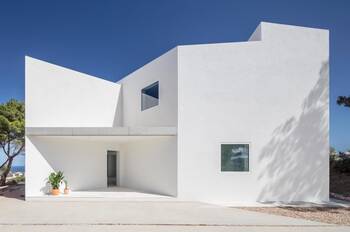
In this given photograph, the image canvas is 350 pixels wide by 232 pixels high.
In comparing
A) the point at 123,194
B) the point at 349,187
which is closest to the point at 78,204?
the point at 123,194

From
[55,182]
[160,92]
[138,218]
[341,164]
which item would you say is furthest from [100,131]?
[341,164]

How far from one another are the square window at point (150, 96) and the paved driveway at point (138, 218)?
4991 millimetres

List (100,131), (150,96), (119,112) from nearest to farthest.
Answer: (100,131) < (150,96) < (119,112)

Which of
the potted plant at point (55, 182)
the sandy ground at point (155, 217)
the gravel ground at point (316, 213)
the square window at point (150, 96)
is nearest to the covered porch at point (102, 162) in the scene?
the potted plant at point (55, 182)

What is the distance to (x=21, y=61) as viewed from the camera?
10.3m

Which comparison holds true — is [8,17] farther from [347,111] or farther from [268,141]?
[347,111]

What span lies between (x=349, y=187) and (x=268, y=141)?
6.75 metres

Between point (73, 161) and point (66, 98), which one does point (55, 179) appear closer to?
point (73, 161)

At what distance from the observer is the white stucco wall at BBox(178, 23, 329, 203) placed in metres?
9.77

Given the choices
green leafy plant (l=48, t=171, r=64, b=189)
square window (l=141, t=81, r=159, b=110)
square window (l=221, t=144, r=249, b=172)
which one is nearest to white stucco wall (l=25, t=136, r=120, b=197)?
green leafy plant (l=48, t=171, r=64, b=189)

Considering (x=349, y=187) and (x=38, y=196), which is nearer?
(x=38, y=196)

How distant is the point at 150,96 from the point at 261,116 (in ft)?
18.3

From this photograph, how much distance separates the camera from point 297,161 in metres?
9.79

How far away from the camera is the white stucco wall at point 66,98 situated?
10.3 metres
